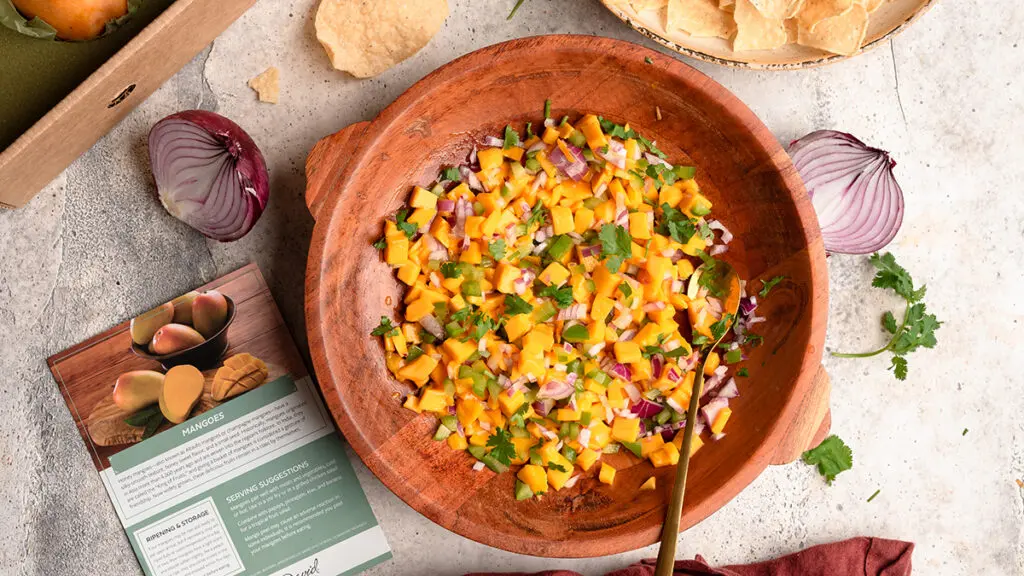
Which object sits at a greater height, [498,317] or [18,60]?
[498,317]

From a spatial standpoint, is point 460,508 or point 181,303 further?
point 181,303

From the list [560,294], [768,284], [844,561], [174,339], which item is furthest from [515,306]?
[844,561]

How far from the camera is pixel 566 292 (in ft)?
5.26

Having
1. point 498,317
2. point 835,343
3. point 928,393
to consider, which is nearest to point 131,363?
point 498,317

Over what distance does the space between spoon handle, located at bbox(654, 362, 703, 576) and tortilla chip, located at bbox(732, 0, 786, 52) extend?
691mm

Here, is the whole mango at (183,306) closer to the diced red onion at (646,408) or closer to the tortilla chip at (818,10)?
the diced red onion at (646,408)

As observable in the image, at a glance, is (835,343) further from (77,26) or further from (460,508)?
(77,26)

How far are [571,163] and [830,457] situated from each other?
98 cm

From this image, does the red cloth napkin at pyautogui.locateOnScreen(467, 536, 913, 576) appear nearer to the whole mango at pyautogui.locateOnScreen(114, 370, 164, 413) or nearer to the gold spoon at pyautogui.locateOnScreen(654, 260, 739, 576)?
the gold spoon at pyautogui.locateOnScreen(654, 260, 739, 576)

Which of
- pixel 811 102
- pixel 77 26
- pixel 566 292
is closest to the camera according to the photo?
pixel 77 26

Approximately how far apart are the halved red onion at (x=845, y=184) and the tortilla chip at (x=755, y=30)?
279 mm

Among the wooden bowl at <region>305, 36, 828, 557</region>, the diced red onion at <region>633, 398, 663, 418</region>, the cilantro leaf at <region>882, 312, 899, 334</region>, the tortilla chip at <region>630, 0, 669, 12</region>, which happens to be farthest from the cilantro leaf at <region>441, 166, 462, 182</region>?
the cilantro leaf at <region>882, 312, 899, 334</region>

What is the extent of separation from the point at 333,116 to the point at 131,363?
0.73 meters

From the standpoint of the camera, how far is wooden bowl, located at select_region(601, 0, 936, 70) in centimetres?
165
